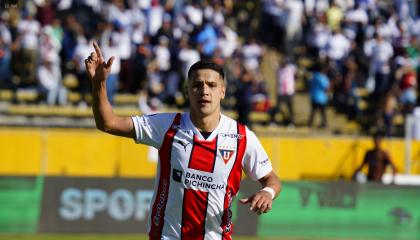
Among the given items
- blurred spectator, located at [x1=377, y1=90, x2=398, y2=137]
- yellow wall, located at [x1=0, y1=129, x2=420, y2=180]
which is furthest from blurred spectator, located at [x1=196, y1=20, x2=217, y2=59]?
blurred spectator, located at [x1=377, y1=90, x2=398, y2=137]

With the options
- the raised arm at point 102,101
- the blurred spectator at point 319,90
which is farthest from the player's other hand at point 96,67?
the blurred spectator at point 319,90

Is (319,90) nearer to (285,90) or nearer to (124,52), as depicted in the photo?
(285,90)

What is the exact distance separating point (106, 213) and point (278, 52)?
952 centimetres

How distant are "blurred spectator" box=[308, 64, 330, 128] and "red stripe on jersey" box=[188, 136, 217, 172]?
17.3m

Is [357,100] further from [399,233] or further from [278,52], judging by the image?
[399,233]

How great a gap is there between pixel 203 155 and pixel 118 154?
14.8 meters

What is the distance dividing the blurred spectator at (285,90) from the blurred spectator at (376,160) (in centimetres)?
375

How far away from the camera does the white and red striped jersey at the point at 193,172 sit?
311 inches

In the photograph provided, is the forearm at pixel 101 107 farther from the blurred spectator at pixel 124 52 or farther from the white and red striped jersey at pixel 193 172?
the blurred spectator at pixel 124 52

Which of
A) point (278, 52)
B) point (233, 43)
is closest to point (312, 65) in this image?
point (278, 52)

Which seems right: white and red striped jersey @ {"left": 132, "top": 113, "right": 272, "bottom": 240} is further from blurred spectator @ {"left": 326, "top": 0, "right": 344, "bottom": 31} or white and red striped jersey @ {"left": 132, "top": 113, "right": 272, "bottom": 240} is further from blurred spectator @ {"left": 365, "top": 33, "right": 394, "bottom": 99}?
blurred spectator @ {"left": 326, "top": 0, "right": 344, "bottom": 31}

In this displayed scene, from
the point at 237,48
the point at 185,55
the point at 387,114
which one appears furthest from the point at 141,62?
the point at 387,114

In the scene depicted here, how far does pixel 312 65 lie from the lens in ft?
88.7

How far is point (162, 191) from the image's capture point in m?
7.97
